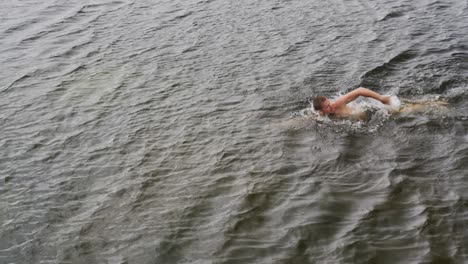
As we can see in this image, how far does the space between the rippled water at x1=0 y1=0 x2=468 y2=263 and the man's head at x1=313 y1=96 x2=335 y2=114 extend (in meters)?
0.28

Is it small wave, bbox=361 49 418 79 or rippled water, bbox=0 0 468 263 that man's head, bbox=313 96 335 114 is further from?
small wave, bbox=361 49 418 79

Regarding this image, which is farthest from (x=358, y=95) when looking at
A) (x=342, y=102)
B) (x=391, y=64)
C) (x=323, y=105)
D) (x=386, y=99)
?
(x=391, y=64)

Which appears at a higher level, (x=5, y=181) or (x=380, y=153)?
(x=5, y=181)

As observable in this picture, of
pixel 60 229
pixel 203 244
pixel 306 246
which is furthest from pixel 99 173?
pixel 306 246

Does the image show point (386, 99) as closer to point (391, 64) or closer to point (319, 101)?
point (319, 101)

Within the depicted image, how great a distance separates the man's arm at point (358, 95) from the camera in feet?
32.0

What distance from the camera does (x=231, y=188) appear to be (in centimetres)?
809

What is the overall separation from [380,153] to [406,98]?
2.25 m

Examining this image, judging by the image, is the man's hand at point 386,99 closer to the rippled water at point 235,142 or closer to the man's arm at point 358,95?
the man's arm at point 358,95

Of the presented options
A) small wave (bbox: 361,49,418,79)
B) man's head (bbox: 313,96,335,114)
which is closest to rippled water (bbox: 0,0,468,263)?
small wave (bbox: 361,49,418,79)

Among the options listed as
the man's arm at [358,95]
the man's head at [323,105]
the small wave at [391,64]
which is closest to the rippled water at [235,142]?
the small wave at [391,64]

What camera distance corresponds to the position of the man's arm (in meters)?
9.77

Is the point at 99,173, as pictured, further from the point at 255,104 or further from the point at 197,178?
the point at 255,104

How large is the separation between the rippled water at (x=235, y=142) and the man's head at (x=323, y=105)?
10.8 inches
